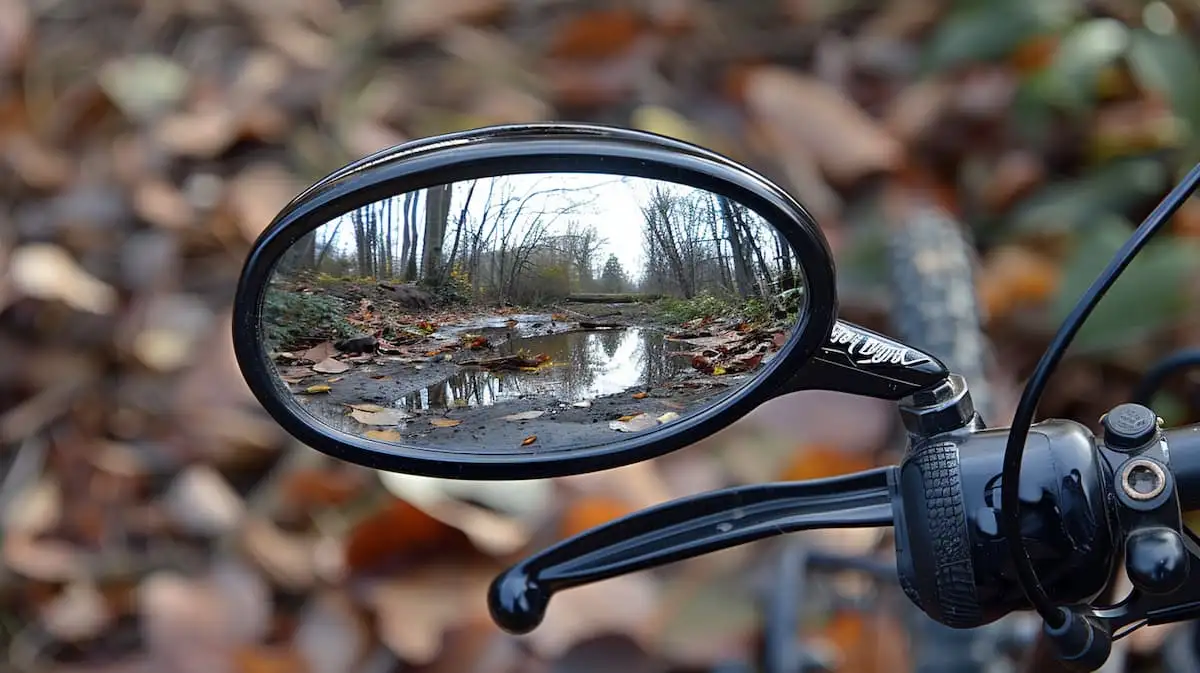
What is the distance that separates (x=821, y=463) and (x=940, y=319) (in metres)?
0.21

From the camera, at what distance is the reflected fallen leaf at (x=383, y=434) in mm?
387

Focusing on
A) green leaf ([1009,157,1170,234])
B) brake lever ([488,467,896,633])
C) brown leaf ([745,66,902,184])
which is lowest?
brake lever ([488,467,896,633])

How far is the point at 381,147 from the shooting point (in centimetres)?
143

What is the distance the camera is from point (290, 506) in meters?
1.13

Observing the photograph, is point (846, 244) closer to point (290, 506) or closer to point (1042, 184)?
point (1042, 184)

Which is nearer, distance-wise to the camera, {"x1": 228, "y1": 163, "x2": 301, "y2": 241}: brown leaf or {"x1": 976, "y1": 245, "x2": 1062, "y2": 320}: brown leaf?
{"x1": 976, "y1": 245, "x2": 1062, "y2": 320}: brown leaf

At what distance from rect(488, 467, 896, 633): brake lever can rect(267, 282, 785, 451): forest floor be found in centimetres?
4

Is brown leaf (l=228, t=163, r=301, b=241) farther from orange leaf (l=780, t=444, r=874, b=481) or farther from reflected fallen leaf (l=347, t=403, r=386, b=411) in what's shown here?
reflected fallen leaf (l=347, t=403, r=386, b=411)

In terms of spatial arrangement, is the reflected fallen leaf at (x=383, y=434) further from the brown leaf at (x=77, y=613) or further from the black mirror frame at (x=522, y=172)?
the brown leaf at (x=77, y=613)

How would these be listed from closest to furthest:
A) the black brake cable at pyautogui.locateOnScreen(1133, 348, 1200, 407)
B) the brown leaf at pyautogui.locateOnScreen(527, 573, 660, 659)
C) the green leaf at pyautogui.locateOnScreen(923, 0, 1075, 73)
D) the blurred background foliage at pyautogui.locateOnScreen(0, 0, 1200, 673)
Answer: the black brake cable at pyautogui.locateOnScreen(1133, 348, 1200, 407) → the brown leaf at pyautogui.locateOnScreen(527, 573, 660, 659) → the blurred background foliage at pyautogui.locateOnScreen(0, 0, 1200, 673) → the green leaf at pyautogui.locateOnScreen(923, 0, 1075, 73)

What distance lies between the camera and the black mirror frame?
334 mm

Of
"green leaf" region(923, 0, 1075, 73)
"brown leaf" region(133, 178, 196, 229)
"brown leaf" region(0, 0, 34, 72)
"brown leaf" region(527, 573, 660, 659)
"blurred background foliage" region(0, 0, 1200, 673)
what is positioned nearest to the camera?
"brown leaf" region(527, 573, 660, 659)

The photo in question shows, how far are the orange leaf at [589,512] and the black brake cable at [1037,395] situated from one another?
0.60 metres

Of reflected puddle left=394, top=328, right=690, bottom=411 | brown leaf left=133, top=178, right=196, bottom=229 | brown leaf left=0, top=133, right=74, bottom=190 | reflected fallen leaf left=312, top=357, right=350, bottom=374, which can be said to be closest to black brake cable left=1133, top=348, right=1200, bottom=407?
reflected puddle left=394, top=328, right=690, bottom=411
